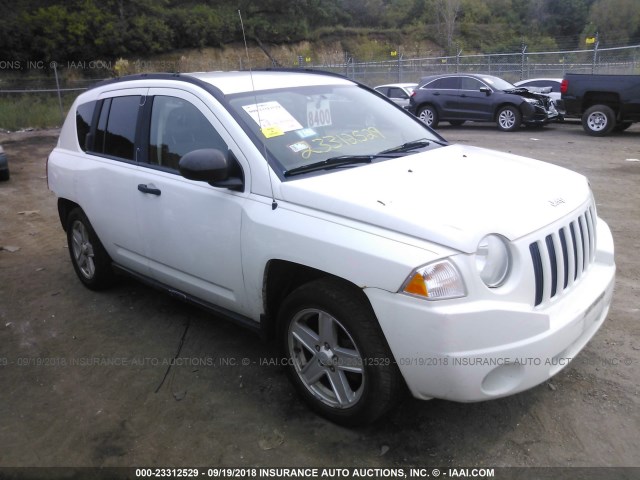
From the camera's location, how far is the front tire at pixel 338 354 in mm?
2602

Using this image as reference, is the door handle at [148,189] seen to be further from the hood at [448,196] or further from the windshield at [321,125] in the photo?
the hood at [448,196]

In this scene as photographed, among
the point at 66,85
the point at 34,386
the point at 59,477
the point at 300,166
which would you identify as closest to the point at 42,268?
the point at 34,386

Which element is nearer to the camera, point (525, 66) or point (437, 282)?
point (437, 282)

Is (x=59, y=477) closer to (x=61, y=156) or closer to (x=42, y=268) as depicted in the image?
(x=61, y=156)

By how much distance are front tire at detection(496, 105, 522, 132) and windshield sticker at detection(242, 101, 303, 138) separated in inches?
509

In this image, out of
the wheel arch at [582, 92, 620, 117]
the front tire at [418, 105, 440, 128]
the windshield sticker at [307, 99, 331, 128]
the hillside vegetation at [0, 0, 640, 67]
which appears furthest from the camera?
the hillside vegetation at [0, 0, 640, 67]

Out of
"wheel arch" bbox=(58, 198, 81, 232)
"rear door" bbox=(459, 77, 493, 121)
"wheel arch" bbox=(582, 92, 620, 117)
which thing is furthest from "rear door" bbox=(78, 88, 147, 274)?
"rear door" bbox=(459, 77, 493, 121)

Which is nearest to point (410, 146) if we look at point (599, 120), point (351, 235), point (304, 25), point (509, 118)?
point (351, 235)

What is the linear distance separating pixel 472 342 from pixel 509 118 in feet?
45.9

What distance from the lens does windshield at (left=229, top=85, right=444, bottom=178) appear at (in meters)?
3.21

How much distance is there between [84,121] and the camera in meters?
4.72

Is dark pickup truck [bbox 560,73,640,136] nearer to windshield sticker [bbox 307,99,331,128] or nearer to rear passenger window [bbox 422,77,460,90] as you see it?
rear passenger window [bbox 422,77,460,90]

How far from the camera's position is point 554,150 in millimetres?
11453

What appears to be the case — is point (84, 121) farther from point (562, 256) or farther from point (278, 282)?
point (562, 256)
